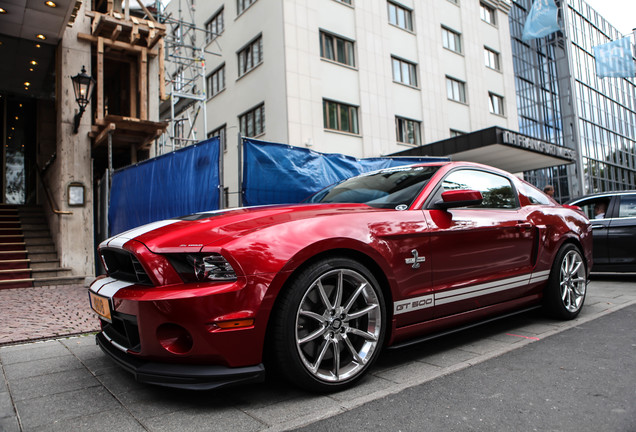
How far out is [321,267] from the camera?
2457 mm

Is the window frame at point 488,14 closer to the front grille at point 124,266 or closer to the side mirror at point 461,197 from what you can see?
the side mirror at point 461,197

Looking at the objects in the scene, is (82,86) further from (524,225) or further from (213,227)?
(524,225)

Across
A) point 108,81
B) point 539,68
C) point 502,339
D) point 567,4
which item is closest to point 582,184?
point 539,68

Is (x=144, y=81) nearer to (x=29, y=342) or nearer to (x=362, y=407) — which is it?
(x=29, y=342)

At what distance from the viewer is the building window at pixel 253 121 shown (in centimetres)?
1777

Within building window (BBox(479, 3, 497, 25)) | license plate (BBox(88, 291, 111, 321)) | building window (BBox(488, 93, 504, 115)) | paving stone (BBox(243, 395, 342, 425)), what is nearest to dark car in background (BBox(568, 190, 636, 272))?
paving stone (BBox(243, 395, 342, 425))

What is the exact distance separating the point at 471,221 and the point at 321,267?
1.41 meters

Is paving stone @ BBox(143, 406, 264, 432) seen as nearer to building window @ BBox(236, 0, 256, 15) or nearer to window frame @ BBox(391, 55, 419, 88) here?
window frame @ BBox(391, 55, 419, 88)

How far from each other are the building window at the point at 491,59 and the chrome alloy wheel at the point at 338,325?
86.1 ft

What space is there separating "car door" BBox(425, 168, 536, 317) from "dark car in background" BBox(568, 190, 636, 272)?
14.4 feet

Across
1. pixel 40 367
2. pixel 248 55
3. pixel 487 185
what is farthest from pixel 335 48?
pixel 40 367

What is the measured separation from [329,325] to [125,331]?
1.14 meters

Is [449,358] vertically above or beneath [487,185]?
beneath

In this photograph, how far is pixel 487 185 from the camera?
381 cm
